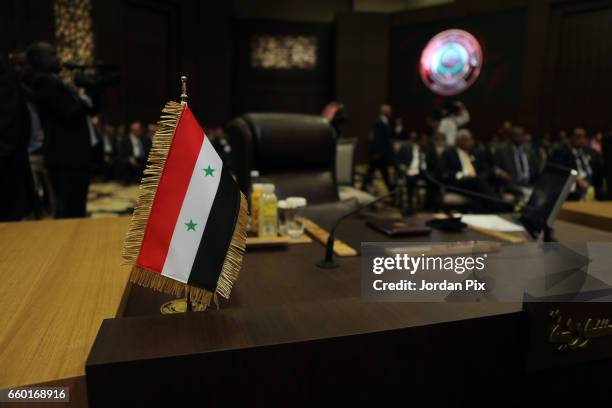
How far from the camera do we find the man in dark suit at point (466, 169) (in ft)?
15.0

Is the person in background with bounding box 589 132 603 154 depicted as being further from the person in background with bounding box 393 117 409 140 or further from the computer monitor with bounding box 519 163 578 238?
the computer monitor with bounding box 519 163 578 238

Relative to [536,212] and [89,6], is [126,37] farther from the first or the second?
[536,212]

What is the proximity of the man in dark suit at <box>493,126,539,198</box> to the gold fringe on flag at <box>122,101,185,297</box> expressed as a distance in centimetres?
467

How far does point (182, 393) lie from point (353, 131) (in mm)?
10295

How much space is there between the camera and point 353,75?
10578 mm

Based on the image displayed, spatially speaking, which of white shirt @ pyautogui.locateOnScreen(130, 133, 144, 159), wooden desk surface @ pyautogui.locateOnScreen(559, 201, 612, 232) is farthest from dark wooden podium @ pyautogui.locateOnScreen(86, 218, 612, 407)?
white shirt @ pyautogui.locateOnScreen(130, 133, 144, 159)

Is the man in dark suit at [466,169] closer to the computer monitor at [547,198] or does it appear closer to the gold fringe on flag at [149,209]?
the computer monitor at [547,198]

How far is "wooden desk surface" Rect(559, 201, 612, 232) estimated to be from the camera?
5.70 ft

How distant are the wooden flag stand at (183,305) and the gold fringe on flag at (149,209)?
0.18 ft

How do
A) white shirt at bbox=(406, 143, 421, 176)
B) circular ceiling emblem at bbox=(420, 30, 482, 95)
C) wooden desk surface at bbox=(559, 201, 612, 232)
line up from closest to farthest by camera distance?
wooden desk surface at bbox=(559, 201, 612, 232) < white shirt at bbox=(406, 143, 421, 176) < circular ceiling emblem at bbox=(420, 30, 482, 95)

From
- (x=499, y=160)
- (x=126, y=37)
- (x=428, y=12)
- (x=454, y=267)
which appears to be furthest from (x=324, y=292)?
(x=428, y=12)

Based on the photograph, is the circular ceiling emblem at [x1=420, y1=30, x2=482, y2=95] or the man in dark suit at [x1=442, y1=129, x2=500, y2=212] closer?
the man in dark suit at [x1=442, y1=129, x2=500, y2=212]

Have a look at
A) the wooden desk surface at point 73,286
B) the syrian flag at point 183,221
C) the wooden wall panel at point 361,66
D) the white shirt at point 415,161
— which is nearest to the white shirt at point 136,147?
the white shirt at point 415,161

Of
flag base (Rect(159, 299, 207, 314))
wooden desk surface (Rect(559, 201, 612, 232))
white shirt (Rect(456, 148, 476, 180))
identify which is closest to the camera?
flag base (Rect(159, 299, 207, 314))
